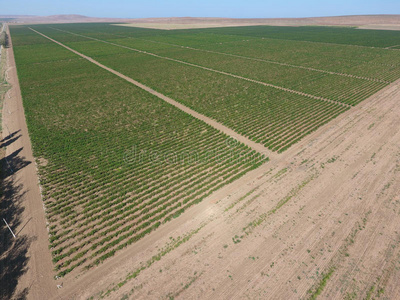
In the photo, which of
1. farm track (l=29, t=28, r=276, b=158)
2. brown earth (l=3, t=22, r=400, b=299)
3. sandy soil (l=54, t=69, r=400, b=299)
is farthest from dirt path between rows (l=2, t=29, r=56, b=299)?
farm track (l=29, t=28, r=276, b=158)

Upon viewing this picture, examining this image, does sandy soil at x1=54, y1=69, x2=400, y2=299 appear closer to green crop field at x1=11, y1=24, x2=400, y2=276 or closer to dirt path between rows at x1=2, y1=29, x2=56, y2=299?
green crop field at x1=11, y1=24, x2=400, y2=276

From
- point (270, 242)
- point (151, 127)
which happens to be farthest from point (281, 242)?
point (151, 127)

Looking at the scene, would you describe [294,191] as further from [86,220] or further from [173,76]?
[173,76]

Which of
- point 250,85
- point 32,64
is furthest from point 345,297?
point 32,64

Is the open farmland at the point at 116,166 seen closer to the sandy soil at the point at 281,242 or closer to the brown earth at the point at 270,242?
the brown earth at the point at 270,242

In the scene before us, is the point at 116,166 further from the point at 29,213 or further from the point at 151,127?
the point at 151,127

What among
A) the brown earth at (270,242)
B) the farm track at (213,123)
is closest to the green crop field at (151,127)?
the farm track at (213,123)
